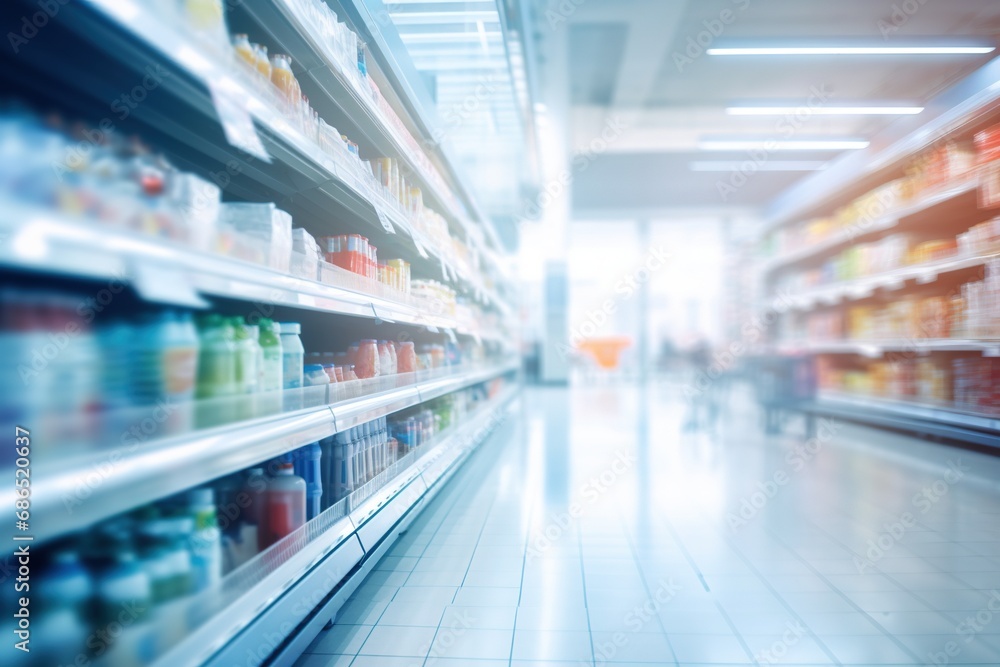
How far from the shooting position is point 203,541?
120 centimetres

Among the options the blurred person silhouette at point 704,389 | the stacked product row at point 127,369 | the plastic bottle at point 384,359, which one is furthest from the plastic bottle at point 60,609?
the blurred person silhouette at point 704,389

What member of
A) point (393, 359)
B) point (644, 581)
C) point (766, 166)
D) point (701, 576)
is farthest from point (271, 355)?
point (766, 166)

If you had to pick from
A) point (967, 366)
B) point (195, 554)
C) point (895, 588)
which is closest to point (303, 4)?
point (195, 554)

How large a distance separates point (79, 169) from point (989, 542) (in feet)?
12.0

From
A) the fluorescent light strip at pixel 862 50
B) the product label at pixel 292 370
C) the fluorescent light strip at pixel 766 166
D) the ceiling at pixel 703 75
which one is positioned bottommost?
the product label at pixel 292 370

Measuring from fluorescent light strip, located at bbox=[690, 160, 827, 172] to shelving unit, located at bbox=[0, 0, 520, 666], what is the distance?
8.76 meters

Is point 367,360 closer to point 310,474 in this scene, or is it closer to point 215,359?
point 310,474

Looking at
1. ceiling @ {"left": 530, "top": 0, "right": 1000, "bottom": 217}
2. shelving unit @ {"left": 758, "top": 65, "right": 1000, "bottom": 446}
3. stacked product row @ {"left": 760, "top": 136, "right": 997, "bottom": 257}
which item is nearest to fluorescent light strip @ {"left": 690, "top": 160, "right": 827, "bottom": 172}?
ceiling @ {"left": 530, "top": 0, "right": 1000, "bottom": 217}

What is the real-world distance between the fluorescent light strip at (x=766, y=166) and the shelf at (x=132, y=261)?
395 inches

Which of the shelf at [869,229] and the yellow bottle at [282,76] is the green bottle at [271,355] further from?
the shelf at [869,229]

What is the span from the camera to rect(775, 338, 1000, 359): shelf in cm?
407

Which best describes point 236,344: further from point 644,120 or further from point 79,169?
point 644,120

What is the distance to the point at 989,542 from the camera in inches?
103

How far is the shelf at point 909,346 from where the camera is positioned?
4.07 meters
